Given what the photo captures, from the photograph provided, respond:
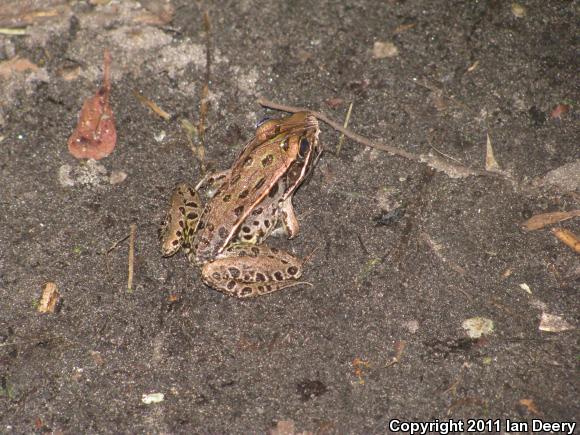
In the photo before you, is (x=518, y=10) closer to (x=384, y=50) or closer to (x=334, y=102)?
(x=384, y=50)

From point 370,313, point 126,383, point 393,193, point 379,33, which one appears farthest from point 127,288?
point 379,33

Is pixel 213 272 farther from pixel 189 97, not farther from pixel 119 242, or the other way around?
pixel 189 97

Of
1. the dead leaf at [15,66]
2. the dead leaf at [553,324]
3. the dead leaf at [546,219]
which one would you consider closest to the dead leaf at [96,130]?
the dead leaf at [15,66]

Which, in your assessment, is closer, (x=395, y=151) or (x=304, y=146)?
(x=304, y=146)

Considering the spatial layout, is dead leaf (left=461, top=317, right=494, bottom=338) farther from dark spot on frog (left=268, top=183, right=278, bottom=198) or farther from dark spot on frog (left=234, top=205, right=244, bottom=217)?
dark spot on frog (left=234, top=205, right=244, bottom=217)

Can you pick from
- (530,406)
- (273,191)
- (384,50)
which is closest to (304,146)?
(273,191)
